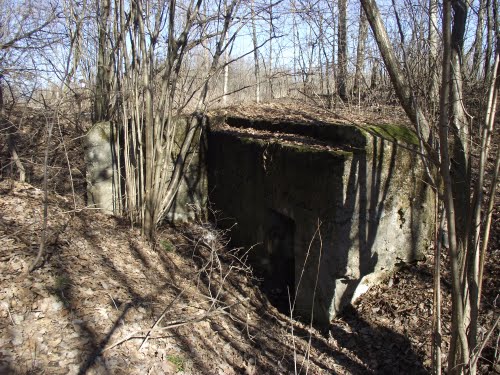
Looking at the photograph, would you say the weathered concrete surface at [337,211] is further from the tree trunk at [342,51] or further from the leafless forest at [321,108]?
the tree trunk at [342,51]

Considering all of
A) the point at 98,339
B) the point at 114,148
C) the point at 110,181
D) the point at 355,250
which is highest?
the point at 114,148

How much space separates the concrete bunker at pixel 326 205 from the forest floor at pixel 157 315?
0.33 meters

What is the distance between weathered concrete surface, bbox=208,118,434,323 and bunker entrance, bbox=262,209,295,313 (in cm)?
1

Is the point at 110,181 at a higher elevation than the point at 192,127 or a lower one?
lower

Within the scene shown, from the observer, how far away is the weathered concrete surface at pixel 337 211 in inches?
183

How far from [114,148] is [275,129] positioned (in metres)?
2.50

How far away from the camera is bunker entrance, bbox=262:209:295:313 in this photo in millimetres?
5926

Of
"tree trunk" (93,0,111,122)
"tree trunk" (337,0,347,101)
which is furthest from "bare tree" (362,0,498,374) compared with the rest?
"tree trunk" (337,0,347,101)

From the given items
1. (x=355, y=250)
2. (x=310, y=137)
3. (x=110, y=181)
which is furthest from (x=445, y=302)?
(x=110, y=181)

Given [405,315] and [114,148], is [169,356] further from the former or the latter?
[114,148]

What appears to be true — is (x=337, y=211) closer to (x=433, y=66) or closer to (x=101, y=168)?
(x=433, y=66)

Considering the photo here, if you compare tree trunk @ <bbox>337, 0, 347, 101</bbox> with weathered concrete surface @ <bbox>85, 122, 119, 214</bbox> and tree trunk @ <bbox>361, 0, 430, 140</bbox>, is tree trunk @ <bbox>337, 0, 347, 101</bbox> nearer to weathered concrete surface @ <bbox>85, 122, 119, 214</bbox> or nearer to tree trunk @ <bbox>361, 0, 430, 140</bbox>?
weathered concrete surface @ <bbox>85, 122, 119, 214</bbox>

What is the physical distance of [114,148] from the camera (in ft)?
21.0

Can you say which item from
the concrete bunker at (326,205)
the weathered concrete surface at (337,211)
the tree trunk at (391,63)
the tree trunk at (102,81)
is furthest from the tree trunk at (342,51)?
the tree trunk at (391,63)
